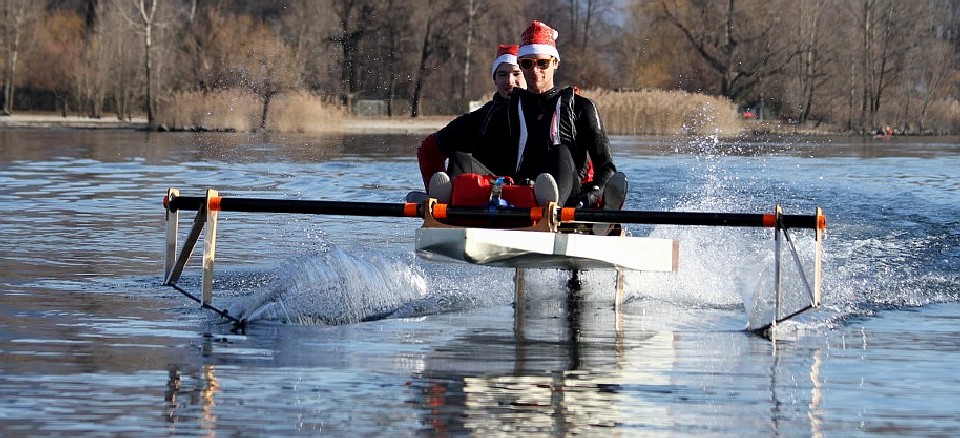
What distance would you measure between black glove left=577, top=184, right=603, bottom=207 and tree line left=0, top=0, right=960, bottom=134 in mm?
47809

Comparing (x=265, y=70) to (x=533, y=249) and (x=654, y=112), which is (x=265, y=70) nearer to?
(x=654, y=112)

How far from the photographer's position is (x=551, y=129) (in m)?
9.83

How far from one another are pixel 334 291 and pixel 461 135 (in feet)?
4.98

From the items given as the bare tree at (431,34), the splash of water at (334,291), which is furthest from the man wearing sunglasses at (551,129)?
the bare tree at (431,34)

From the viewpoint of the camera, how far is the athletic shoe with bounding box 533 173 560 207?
29.1ft

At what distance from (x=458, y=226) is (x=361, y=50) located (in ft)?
212

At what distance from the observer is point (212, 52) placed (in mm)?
63312

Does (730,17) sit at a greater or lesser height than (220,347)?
greater

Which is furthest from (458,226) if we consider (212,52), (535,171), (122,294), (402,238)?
(212,52)

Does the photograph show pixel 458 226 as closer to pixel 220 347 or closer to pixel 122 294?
pixel 220 347

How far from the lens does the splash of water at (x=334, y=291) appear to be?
932cm

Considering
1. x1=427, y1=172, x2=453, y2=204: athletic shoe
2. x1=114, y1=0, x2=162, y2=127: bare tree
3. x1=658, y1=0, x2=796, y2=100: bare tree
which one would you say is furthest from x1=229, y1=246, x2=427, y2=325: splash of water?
x1=658, y1=0, x2=796, y2=100: bare tree

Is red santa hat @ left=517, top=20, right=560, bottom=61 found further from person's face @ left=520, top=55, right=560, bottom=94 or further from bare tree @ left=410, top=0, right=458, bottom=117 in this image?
bare tree @ left=410, top=0, right=458, bottom=117

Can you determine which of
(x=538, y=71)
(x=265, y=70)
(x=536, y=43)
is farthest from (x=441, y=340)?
(x=265, y=70)
